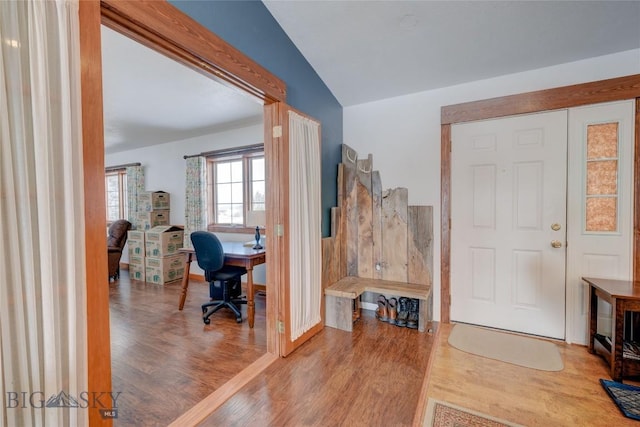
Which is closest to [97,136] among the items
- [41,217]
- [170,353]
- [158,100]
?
[41,217]

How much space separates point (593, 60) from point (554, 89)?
334 millimetres

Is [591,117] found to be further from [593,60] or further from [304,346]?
[304,346]

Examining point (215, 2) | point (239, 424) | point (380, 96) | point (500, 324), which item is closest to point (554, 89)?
point (380, 96)

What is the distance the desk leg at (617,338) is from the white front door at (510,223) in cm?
57

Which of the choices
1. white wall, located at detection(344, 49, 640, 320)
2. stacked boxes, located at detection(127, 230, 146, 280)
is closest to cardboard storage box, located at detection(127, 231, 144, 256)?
stacked boxes, located at detection(127, 230, 146, 280)

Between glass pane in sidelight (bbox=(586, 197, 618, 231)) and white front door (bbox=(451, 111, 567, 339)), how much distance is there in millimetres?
181

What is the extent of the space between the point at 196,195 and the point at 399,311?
3.62 metres

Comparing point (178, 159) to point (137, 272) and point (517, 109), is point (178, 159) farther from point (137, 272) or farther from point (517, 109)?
point (517, 109)

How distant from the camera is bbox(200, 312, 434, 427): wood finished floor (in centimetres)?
159

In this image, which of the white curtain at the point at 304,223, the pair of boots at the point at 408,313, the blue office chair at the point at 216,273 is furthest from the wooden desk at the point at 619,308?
the blue office chair at the point at 216,273

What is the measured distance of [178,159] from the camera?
16.4ft

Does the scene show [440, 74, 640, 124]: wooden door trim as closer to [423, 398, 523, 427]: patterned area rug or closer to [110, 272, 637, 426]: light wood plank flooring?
[110, 272, 637, 426]: light wood plank flooring

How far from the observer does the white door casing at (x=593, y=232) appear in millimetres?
2242

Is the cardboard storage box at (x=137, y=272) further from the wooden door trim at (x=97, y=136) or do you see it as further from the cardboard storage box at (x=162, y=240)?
the wooden door trim at (x=97, y=136)
